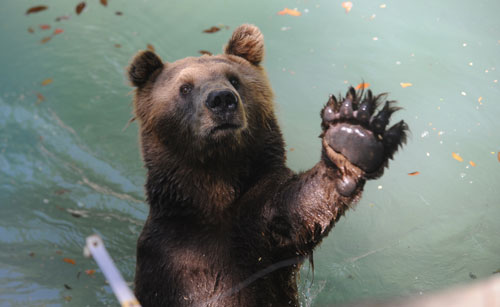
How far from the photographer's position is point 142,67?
518 centimetres

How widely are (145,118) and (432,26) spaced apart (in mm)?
6726

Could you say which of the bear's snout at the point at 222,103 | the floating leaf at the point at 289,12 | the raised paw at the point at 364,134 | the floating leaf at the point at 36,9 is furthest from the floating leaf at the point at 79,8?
the raised paw at the point at 364,134

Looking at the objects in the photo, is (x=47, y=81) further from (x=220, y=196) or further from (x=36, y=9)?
(x=220, y=196)

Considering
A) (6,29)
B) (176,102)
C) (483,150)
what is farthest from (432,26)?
(6,29)

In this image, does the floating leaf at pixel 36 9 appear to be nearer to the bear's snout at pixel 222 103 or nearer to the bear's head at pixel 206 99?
the bear's head at pixel 206 99

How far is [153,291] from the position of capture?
15.5ft

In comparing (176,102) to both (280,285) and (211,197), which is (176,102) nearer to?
(211,197)

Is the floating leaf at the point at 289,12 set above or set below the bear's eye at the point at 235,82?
below

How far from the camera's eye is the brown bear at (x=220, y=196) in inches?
169

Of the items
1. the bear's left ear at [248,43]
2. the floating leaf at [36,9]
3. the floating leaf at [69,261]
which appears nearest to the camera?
the bear's left ear at [248,43]

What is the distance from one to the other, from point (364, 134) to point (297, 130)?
4.93 m

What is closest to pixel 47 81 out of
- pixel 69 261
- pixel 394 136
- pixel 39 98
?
pixel 39 98

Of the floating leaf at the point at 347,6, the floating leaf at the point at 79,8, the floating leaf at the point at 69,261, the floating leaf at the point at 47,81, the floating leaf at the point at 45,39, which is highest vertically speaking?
the floating leaf at the point at 347,6

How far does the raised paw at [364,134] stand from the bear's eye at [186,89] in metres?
1.60
